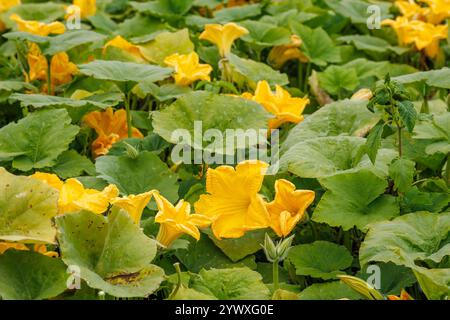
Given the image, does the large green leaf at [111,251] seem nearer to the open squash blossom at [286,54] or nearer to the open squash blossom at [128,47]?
the open squash blossom at [128,47]

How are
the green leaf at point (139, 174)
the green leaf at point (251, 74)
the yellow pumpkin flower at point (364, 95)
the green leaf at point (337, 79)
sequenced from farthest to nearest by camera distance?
the green leaf at point (337, 79)
the green leaf at point (251, 74)
the yellow pumpkin flower at point (364, 95)
the green leaf at point (139, 174)

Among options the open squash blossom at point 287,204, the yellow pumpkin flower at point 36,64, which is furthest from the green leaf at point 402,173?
the yellow pumpkin flower at point 36,64

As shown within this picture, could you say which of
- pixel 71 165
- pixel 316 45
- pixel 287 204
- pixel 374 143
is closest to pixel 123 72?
pixel 71 165

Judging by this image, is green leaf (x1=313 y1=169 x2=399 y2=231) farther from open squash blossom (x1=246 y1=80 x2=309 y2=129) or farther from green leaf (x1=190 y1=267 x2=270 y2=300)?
open squash blossom (x1=246 y1=80 x2=309 y2=129)

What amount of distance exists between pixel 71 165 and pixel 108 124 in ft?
1.00

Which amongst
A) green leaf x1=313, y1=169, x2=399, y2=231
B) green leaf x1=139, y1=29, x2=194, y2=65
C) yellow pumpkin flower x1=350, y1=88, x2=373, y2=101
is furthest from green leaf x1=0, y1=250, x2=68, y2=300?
green leaf x1=139, y1=29, x2=194, y2=65

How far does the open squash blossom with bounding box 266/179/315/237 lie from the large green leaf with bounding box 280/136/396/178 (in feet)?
A: 0.32

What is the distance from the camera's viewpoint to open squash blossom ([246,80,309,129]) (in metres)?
2.41

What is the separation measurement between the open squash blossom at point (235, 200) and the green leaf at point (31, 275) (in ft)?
1.39

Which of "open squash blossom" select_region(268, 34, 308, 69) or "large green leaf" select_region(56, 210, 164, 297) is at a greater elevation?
"large green leaf" select_region(56, 210, 164, 297)

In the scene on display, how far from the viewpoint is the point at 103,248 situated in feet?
5.49

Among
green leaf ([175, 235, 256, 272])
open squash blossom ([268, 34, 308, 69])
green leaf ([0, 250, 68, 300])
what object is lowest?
open squash blossom ([268, 34, 308, 69])

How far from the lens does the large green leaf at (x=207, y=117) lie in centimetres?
221
